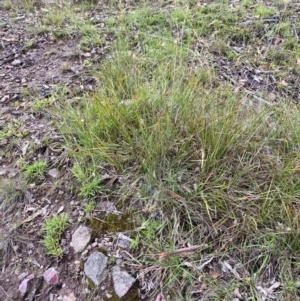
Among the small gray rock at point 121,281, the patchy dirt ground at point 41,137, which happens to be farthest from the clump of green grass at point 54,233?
the small gray rock at point 121,281

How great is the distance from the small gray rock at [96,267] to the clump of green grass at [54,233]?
0.54ft

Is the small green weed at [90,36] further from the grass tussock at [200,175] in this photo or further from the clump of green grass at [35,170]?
the clump of green grass at [35,170]

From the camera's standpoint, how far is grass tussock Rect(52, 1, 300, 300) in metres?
1.61

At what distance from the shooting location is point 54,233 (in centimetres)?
183

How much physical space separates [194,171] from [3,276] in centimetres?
110

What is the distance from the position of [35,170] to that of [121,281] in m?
0.89

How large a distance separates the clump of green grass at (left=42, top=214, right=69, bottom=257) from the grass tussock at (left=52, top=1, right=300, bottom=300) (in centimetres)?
18

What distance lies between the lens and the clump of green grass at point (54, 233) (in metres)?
1.78

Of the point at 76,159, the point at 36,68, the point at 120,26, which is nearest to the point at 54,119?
the point at 76,159

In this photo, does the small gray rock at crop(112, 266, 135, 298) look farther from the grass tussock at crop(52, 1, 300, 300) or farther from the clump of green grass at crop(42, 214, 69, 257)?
the clump of green grass at crop(42, 214, 69, 257)

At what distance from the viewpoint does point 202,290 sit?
5.12 feet

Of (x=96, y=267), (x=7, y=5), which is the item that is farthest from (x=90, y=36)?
(x=96, y=267)

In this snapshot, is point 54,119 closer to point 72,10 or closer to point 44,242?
point 44,242

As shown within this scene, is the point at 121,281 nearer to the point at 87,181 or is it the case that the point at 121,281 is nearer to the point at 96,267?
the point at 96,267
